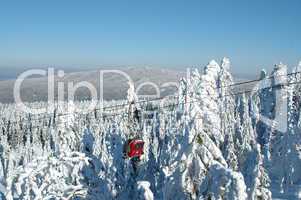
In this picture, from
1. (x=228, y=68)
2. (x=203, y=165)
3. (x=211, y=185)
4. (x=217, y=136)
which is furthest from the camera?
(x=228, y=68)

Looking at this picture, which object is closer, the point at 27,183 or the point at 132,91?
the point at 27,183

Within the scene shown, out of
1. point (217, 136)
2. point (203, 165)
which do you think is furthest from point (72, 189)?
point (217, 136)

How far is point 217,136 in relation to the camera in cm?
1312

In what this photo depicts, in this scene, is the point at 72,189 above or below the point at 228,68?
below

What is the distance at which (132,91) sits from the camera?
2731 cm

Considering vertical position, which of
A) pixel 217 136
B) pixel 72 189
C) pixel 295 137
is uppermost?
pixel 217 136

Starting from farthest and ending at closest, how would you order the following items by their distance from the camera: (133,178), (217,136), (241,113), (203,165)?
(241,113)
(133,178)
(217,136)
(203,165)

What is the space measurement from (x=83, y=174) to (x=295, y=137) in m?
31.8

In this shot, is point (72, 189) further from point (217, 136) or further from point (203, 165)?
point (217, 136)

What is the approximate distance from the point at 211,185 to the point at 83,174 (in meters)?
3.65

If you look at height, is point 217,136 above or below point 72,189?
above

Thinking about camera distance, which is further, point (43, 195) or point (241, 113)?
point (241, 113)

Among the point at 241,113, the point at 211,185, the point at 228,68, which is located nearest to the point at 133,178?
the point at 211,185

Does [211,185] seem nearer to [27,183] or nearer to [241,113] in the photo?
[27,183]
